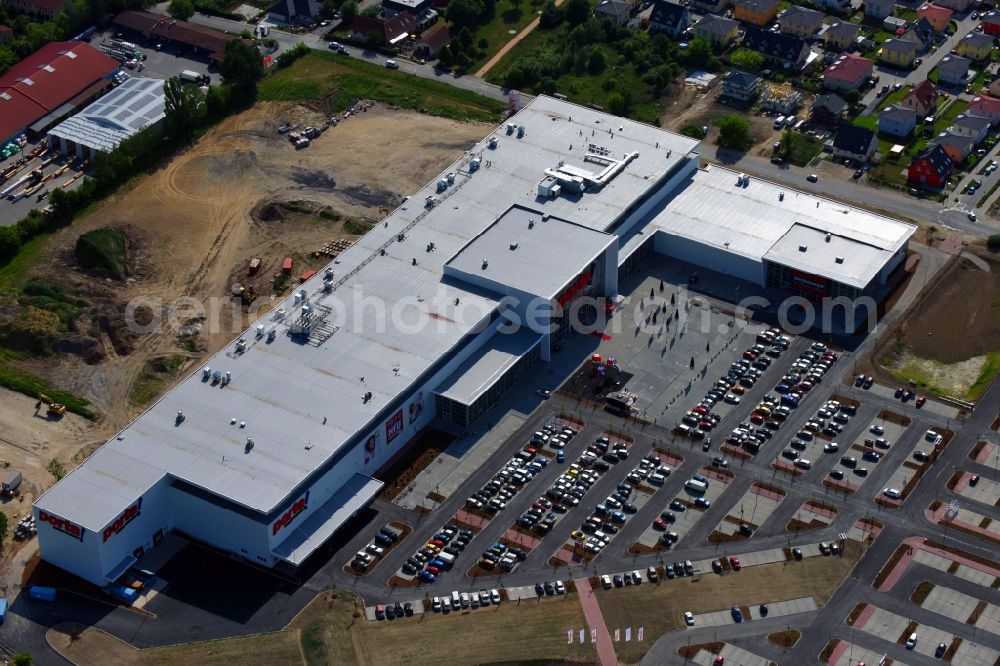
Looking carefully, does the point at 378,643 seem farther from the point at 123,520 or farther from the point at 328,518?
the point at 123,520

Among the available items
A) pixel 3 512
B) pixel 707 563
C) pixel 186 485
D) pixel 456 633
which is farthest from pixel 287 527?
pixel 707 563

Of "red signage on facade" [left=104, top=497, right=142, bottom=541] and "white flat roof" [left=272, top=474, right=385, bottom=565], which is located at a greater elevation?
"red signage on facade" [left=104, top=497, right=142, bottom=541]

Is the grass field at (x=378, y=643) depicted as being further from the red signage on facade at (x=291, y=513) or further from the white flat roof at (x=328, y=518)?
the red signage on facade at (x=291, y=513)

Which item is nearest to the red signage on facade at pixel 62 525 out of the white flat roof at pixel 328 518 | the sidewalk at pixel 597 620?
the white flat roof at pixel 328 518

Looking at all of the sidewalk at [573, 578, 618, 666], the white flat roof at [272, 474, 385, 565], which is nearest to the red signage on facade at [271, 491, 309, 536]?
the white flat roof at [272, 474, 385, 565]

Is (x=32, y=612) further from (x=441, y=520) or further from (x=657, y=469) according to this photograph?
(x=657, y=469)

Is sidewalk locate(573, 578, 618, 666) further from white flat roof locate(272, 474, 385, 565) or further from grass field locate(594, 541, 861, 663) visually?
white flat roof locate(272, 474, 385, 565)
